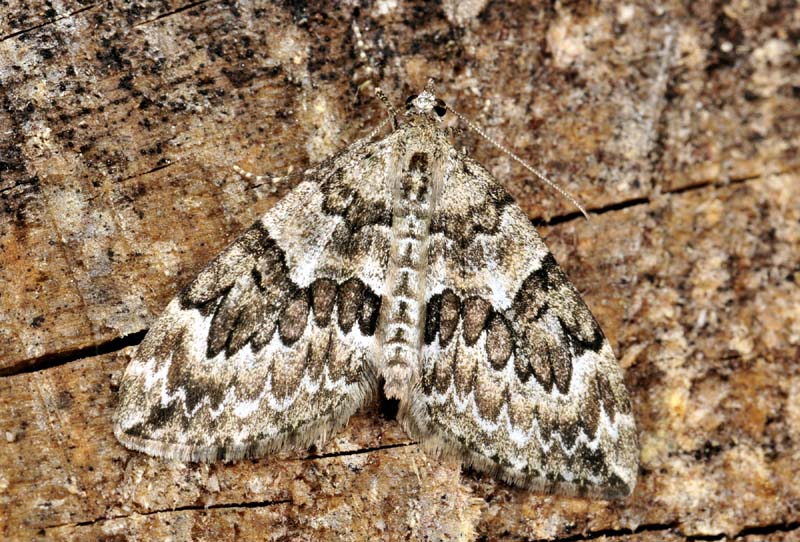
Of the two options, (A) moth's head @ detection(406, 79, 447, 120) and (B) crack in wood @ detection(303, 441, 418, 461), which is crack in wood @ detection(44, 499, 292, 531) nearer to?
(B) crack in wood @ detection(303, 441, 418, 461)

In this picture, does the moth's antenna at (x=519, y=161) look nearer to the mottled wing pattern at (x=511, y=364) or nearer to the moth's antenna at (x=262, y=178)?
the mottled wing pattern at (x=511, y=364)

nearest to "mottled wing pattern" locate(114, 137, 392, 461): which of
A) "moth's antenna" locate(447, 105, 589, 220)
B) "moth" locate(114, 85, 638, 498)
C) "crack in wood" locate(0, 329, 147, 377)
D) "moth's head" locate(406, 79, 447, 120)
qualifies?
"moth" locate(114, 85, 638, 498)

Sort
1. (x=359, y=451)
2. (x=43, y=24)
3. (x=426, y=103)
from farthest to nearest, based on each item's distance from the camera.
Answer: (x=426, y=103), (x=359, y=451), (x=43, y=24)

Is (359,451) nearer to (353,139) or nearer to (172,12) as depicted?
(353,139)

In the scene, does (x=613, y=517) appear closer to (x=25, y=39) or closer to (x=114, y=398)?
(x=114, y=398)

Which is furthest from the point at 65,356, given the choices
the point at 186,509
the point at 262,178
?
the point at 262,178

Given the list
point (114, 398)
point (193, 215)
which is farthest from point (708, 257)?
point (114, 398)
